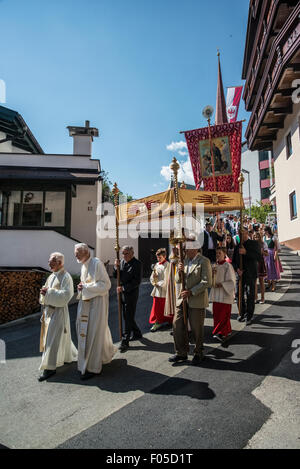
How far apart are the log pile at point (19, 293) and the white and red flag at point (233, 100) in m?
21.7

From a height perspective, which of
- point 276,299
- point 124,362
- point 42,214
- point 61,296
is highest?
point 42,214

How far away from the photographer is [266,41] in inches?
498

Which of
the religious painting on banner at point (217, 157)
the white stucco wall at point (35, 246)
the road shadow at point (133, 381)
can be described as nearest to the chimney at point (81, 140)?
the white stucco wall at point (35, 246)

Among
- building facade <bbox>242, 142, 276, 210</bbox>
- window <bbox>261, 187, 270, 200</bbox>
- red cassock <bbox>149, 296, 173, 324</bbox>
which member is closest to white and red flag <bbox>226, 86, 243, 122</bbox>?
red cassock <bbox>149, 296, 173, 324</bbox>

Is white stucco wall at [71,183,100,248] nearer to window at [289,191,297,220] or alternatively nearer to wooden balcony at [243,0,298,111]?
window at [289,191,297,220]

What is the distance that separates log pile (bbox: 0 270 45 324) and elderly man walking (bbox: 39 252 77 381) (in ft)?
19.0

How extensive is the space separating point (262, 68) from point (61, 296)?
50.6 ft

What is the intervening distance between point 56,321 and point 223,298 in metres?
3.06

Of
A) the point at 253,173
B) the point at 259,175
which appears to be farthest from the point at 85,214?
the point at 253,173

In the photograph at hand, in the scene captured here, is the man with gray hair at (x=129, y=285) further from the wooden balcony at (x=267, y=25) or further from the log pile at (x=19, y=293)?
the wooden balcony at (x=267, y=25)

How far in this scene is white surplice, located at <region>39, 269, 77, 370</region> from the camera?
4.43 metres

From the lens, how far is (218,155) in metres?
9.27
